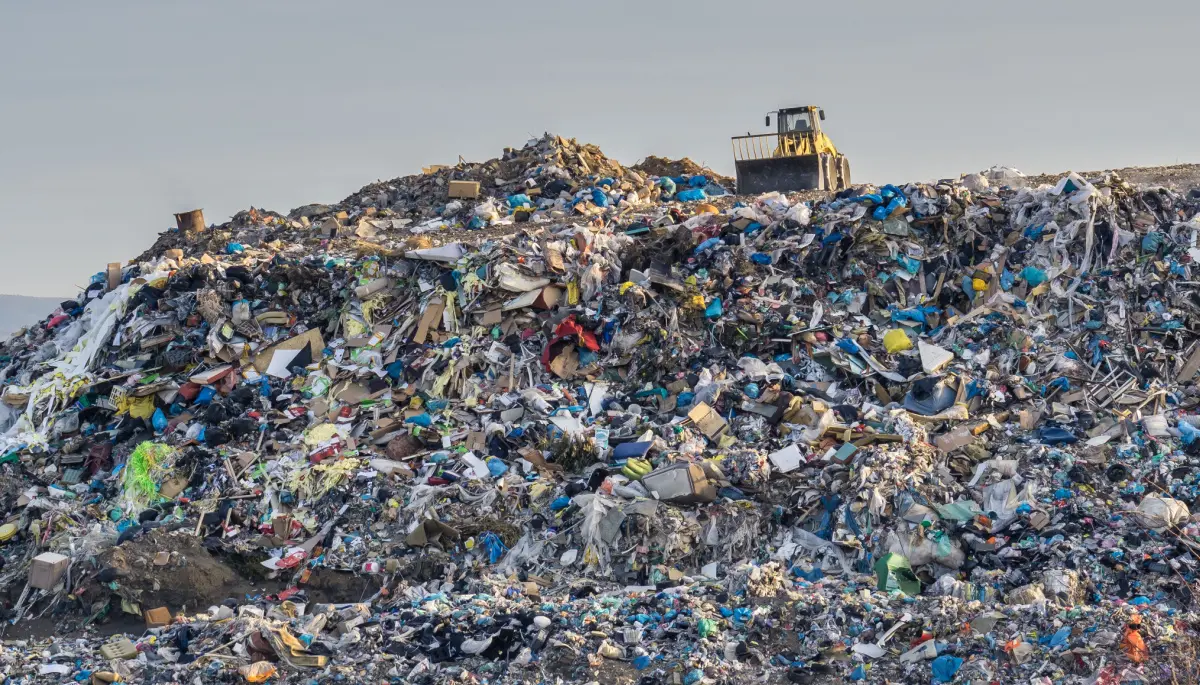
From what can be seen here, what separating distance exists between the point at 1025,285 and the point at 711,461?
13.0ft

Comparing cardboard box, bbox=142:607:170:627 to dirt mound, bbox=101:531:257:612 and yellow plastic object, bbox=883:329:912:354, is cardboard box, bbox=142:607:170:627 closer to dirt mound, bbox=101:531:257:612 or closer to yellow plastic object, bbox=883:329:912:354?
dirt mound, bbox=101:531:257:612

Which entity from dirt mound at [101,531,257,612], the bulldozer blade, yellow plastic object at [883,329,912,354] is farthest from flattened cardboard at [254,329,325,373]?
the bulldozer blade

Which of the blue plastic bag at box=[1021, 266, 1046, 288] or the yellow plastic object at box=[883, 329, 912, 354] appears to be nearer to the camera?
the yellow plastic object at box=[883, 329, 912, 354]

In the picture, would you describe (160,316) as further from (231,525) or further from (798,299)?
(798,299)

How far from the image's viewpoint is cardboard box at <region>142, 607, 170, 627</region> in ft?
30.0

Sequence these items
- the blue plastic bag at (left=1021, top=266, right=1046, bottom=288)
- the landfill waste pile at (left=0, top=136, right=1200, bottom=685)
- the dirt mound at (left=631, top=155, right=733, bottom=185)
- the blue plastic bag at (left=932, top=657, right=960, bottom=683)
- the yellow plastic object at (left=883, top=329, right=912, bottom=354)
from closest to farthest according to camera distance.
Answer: the blue plastic bag at (left=932, top=657, right=960, bottom=683)
the landfill waste pile at (left=0, top=136, right=1200, bottom=685)
the yellow plastic object at (left=883, top=329, right=912, bottom=354)
the blue plastic bag at (left=1021, top=266, right=1046, bottom=288)
the dirt mound at (left=631, top=155, right=733, bottom=185)

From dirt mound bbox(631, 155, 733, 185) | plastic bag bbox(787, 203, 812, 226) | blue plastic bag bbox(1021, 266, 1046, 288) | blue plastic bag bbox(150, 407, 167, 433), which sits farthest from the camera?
dirt mound bbox(631, 155, 733, 185)

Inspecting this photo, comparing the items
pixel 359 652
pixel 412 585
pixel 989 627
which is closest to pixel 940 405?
pixel 989 627

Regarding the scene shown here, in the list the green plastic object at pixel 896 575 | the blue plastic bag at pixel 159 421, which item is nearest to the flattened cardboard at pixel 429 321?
the blue plastic bag at pixel 159 421

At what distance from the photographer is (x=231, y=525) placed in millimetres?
10492

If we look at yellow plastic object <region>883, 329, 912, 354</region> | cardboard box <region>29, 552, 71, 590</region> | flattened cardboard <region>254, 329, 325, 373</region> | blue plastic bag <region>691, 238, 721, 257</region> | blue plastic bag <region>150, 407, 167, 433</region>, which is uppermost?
blue plastic bag <region>691, 238, 721, 257</region>

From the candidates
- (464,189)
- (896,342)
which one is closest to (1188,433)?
(896,342)

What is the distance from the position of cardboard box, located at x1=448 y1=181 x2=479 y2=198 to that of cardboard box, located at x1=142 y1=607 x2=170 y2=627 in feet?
28.0

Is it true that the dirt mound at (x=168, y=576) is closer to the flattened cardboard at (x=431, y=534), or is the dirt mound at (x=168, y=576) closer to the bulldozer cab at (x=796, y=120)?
the flattened cardboard at (x=431, y=534)
